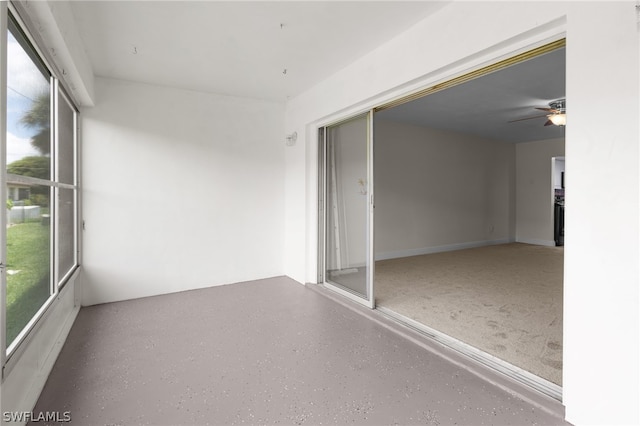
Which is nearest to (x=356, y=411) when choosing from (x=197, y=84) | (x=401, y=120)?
(x=197, y=84)

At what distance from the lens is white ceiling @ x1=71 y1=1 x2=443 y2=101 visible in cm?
241

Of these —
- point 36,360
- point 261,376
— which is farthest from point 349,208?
point 36,360

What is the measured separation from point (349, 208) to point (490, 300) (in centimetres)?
192

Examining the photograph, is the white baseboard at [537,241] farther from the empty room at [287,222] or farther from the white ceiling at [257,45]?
the white ceiling at [257,45]

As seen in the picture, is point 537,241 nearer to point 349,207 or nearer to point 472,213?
point 472,213

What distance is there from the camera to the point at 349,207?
3.85m

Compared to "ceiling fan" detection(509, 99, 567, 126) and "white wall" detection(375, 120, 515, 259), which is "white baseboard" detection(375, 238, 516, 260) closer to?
"white wall" detection(375, 120, 515, 259)

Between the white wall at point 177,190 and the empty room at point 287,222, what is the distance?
2cm

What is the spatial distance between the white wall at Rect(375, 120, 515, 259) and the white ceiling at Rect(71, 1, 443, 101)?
286 centimetres

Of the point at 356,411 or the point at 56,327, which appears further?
the point at 56,327

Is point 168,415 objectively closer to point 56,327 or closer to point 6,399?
point 6,399

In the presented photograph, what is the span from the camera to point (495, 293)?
3963mm

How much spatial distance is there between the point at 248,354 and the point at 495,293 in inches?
121

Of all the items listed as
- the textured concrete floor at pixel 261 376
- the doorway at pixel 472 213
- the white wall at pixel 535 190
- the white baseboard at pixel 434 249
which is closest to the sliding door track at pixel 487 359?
the doorway at pixel 472 213
